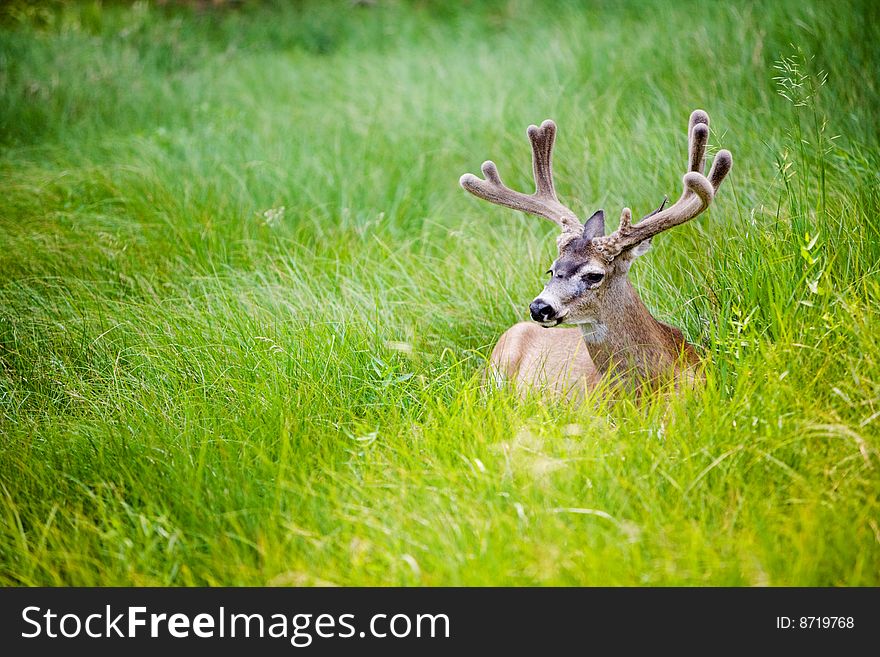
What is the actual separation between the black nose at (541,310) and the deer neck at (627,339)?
274mm

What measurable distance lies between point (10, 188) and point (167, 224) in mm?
1341

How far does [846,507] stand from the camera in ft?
8.27

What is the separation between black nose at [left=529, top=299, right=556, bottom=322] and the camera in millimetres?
3352

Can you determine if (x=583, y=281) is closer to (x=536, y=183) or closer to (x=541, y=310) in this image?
(x=541, y=310)

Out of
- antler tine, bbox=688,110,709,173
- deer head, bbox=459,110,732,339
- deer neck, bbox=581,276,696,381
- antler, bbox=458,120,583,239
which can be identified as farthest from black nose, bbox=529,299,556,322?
antler tine, bbox=688,110,709,173

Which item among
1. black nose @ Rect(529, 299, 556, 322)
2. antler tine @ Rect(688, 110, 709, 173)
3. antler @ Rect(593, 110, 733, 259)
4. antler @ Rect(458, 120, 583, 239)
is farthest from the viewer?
antler @ Rect(458, 120, 583, 239)

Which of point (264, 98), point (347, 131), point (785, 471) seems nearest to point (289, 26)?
point (264, 98)

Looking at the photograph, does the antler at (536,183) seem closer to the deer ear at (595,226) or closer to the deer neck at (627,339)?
the deer ear at (595,226)

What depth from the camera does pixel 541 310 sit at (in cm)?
335

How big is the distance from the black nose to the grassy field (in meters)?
0.34

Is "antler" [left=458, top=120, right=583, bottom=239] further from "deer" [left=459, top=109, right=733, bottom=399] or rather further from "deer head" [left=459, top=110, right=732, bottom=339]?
"deer head" [left=459, top=110, right=732, bottom=339]

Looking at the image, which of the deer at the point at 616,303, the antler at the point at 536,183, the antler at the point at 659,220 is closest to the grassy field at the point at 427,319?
the deer at the point at 616,303

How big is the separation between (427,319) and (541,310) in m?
1.02
